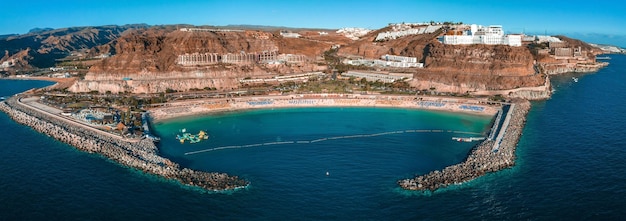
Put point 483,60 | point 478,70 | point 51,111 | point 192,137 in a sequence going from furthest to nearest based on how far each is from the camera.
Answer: point 483,60
point 478,70
point 51,111
point 192,137

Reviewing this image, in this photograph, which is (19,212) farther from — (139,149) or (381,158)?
(381,158)

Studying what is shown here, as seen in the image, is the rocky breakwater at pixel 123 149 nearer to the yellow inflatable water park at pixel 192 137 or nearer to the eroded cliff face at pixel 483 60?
the yellow inflatable water park at pixel 192 137

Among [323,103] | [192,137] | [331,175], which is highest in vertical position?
[323,103]

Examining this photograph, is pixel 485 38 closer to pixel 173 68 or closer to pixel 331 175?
pixel 173 68

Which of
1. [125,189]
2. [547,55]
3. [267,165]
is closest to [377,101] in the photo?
[267,165]

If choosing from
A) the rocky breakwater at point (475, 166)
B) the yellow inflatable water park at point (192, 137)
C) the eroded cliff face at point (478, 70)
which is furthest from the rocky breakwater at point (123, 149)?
the eroded cliff face at point (478, 70)

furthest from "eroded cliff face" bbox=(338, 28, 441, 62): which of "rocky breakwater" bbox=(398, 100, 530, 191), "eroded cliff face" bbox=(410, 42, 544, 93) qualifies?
"rocky breakwater" bbox=(398, 100, 530, 191)

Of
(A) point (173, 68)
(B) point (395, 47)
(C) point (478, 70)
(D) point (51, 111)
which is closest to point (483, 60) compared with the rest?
(C) point (478, 70)

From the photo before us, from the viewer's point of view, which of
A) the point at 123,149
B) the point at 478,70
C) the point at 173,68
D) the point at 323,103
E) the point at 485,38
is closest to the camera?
the point at 123,149
